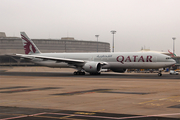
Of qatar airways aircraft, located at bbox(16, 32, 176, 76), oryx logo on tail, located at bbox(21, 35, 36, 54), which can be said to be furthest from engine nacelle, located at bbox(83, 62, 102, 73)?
oryx logo on tail, located at bbox(21, 35, 36, 54)

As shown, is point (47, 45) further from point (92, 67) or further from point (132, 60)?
point (132, 60)

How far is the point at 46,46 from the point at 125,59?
13098 centimetres

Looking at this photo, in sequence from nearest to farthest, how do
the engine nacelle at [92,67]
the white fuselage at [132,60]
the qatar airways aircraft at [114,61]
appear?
the white fuselage at [132,60] → the qatar airways aircraft at [114,61] → the engine nacelle at [92,67]

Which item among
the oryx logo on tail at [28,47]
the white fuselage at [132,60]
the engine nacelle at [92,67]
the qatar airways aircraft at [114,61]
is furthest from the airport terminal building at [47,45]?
the engine nacelle at [92,67]

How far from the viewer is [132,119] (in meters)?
9.97

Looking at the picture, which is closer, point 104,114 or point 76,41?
point 104,114

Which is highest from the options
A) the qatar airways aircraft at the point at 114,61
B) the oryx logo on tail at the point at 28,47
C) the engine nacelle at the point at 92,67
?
the oryx logo on tail at the point at 28,47

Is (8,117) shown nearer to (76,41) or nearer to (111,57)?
(111,57)

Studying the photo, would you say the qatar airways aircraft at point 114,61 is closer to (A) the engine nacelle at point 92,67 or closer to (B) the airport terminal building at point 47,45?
(A) the engine nacelle at point 92,67

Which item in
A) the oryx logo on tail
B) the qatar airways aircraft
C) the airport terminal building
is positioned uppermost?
the airport terminal building

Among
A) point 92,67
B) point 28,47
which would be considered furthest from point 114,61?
point 28,47

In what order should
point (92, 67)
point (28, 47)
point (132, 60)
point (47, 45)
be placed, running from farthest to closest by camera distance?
point (47, 45) < point (28, 47) < point (92, 67) < point (132, 60)

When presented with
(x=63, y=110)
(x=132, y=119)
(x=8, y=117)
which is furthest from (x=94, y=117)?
(x=8, y=117)

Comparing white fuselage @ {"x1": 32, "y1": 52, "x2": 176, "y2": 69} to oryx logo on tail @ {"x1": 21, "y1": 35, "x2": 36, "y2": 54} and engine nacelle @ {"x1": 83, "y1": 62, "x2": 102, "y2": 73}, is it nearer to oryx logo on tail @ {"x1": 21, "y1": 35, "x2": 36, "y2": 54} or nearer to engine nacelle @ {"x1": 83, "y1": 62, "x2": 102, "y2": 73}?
engine nacelle @ {"x1": 83, "y1": 62, "x2": 102, "y2": 73}
